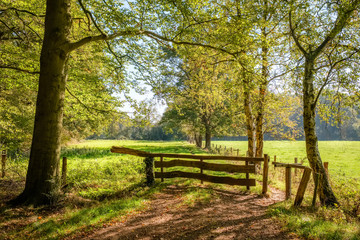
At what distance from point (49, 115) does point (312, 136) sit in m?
8.81

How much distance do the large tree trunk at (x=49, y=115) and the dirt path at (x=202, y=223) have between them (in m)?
2.66

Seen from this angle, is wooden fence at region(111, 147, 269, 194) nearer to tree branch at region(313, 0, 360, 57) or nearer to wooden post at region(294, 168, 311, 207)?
wooden post at region(294, 168, 311, 207)

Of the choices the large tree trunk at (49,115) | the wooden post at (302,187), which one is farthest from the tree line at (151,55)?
the wooden post at (302,187)

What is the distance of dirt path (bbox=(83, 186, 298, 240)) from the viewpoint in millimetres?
Result: 4652

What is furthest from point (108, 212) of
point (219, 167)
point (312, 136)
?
point (312, 136)

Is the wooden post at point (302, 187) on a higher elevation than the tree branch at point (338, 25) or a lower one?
lower

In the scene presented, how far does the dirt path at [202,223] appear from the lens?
465 cm

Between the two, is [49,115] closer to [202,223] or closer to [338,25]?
[202,223]

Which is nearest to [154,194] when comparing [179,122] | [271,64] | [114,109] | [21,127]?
[114,109]

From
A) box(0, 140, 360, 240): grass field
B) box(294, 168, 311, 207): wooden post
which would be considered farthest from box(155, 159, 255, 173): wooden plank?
box(294, 168, 311, 207): wooden post

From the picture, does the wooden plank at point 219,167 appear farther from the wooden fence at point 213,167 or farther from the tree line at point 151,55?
the tree line at point 151,55

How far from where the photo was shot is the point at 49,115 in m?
6.16

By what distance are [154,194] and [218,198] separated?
2459mm

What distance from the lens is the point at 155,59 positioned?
9516 millimetres
